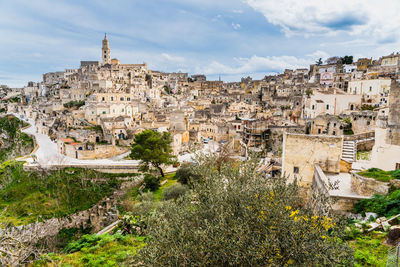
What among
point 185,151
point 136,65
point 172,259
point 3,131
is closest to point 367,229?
point 172,259

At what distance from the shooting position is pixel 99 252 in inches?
338

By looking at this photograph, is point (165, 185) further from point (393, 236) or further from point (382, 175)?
point (393, 236)

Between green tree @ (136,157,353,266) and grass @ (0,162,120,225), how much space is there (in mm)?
20997

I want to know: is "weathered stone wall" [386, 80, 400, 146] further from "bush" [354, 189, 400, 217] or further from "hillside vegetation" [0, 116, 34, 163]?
"hillside vegetation" [0, 116, 34, 163]

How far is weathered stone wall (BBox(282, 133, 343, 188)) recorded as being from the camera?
10.2m

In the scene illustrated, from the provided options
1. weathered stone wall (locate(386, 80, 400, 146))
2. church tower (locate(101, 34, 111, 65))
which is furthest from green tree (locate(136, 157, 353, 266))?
church tower (locate(101, 34, 111, 65))

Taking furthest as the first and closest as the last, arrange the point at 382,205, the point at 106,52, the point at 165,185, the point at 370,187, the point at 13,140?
1. the point at 106,52
2. the point at 13,140
3. the point at 165,185
4. the point at 370,187
5. the point at 382,205

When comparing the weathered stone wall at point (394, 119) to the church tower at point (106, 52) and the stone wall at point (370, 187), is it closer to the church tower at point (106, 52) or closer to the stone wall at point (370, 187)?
the stone wall at point (370, 187)

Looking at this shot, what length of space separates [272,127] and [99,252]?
95.0ft

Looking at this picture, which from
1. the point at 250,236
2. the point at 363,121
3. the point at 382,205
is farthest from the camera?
the point at 363,121

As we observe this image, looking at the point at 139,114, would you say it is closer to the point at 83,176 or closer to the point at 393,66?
the point at 83,176

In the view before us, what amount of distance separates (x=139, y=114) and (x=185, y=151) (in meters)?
14.7

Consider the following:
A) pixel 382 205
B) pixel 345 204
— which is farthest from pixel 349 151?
pixel 382 205

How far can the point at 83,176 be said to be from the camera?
26.8 meters
